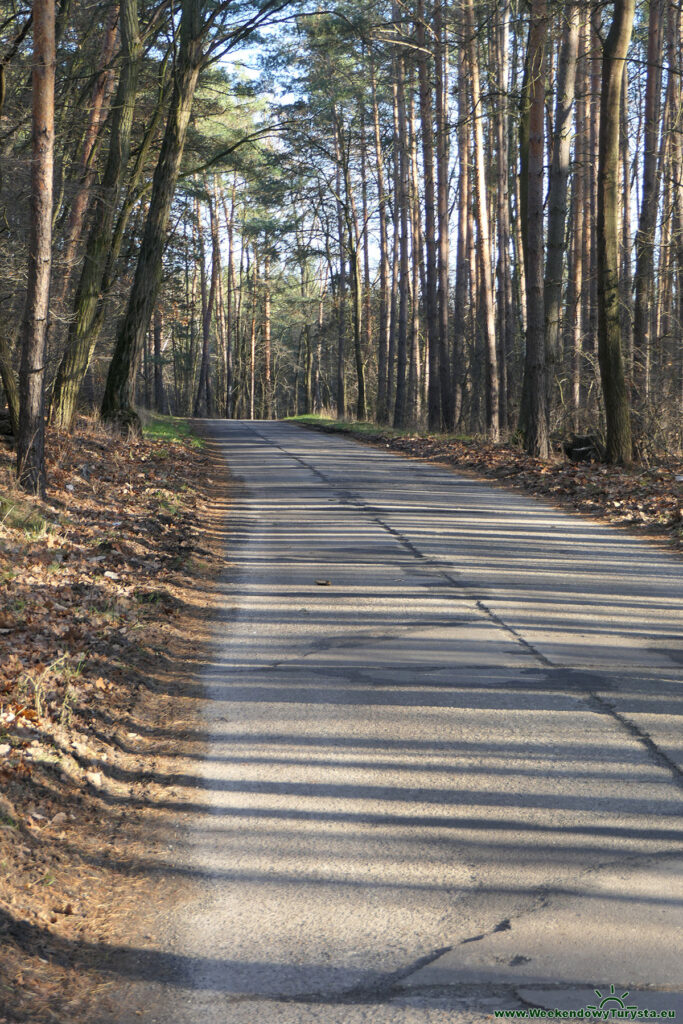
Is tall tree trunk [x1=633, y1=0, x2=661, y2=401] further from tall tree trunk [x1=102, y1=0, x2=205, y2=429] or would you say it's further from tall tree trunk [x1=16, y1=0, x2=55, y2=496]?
tall tree trunk [x1=16, y1=0, x2=55, y2=496]

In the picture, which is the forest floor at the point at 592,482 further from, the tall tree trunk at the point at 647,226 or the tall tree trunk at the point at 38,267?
the tall tree trunk at the point at 38,267

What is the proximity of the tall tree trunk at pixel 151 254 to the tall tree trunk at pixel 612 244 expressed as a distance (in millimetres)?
8797

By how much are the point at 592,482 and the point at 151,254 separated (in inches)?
430

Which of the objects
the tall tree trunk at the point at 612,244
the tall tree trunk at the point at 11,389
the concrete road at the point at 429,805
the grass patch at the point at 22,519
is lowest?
the concrete road at the point at 429,805

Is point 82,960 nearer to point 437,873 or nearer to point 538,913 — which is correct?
point 437,873

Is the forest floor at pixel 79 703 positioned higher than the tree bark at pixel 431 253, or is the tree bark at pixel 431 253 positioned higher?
the tree bark at pixel 431 253

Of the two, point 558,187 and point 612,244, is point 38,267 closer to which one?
point 612,244

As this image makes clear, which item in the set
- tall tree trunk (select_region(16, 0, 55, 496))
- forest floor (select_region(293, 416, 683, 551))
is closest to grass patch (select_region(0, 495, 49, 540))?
tall tree trunk (select_region(16, 0, 55, 496))

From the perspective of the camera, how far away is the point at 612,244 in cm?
1537

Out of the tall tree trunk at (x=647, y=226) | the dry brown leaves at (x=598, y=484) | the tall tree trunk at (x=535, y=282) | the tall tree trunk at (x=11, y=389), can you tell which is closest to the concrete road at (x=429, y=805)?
the dry brown leaves at (x=598, y=484)

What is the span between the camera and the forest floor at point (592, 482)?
11781 millimetres

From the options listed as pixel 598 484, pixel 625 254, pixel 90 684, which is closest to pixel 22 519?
pixel 90 684

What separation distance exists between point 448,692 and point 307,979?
9.05 feet

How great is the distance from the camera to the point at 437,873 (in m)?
3.72
